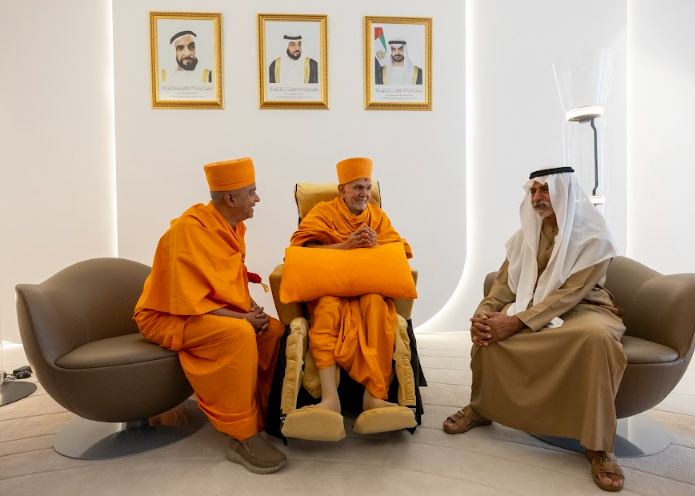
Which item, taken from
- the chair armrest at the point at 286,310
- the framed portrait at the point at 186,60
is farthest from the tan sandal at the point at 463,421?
the framed portrait at the point at 186,60

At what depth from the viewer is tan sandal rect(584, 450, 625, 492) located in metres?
1.67

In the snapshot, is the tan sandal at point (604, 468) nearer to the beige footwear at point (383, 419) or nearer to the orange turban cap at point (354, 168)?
the beige footwear at point (383, 419)

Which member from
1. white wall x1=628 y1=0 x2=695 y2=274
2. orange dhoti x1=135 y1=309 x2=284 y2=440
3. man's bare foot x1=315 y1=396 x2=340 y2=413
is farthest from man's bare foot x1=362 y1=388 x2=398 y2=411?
white wall x1=628 y1=0 x2=695 y2=274

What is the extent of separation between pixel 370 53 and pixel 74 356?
9.47 feet

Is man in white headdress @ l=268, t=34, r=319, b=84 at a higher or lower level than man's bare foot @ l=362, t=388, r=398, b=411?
higher

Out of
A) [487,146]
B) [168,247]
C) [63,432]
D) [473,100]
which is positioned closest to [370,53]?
[473,100]

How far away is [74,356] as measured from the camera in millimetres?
1896

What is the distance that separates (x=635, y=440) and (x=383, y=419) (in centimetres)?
110

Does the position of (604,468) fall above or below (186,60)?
below

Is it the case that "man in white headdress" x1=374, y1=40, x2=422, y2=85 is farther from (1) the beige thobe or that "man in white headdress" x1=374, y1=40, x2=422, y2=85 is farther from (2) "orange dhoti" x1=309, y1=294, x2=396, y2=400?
(2) "orange dhoti" x1=309, y1=294, x2=396, y2=400

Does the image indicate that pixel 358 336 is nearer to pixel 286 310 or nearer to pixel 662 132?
pixel 286 310

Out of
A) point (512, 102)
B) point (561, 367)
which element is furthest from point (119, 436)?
point (512, 102)

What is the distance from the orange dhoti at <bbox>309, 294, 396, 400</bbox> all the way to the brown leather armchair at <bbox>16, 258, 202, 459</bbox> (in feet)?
2.00

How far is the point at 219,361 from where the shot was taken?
1.92 m
